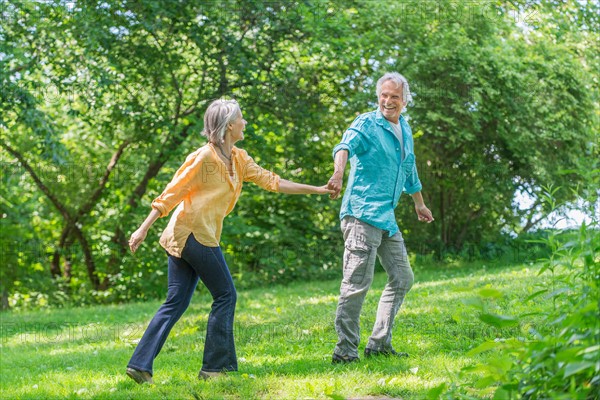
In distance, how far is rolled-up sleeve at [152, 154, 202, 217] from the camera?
4.96 meters

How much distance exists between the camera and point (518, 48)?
15.2 meters

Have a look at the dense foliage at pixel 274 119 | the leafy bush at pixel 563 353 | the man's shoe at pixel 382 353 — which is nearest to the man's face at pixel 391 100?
the man's shoe at pixel 382 353

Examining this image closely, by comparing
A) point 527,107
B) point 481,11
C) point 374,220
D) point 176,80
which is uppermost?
point 481,11

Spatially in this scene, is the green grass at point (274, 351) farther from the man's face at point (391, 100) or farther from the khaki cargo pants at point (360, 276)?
the man's face at point (391, 100)

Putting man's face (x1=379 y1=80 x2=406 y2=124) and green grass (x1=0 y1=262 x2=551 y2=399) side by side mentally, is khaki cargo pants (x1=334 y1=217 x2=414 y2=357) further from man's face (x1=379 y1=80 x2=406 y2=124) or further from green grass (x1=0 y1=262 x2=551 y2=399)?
man's face (x1=379 y1=80 x2=406 y2=124)

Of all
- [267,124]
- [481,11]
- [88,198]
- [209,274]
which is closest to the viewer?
[209,274]

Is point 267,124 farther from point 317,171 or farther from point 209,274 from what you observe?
point 209,274

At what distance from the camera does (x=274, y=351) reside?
617 cm

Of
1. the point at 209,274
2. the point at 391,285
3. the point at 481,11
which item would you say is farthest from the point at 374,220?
the point at 481,11

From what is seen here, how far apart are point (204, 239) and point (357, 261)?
1044 mm

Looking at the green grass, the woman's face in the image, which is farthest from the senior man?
the woman's face

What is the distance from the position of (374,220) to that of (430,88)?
9518 mm

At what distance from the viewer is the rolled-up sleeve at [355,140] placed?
5274 millimetres

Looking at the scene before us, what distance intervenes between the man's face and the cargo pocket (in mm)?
941
